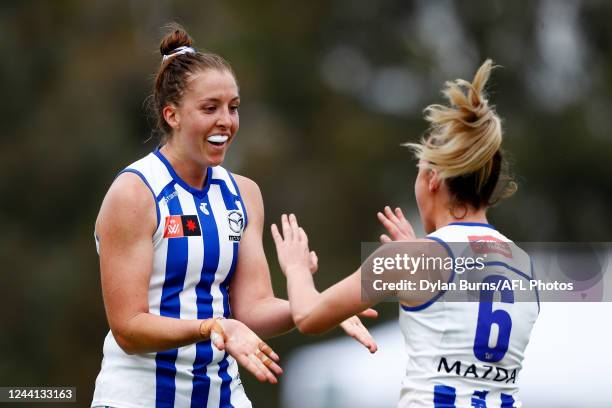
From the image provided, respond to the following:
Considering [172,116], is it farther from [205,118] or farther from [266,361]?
[266,361]

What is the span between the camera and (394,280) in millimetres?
5020

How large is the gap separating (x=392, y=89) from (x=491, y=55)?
72.1 inches

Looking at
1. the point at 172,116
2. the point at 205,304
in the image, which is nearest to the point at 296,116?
the point at 172,116

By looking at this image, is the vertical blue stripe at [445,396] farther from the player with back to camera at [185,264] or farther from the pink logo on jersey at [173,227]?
the pink logo on jersey at [173,227]

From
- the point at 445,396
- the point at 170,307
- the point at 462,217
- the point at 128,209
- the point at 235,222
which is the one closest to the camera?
the point at 445,396

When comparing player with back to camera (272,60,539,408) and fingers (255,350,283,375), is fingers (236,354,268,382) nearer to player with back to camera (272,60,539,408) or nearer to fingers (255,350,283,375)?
fingers (255,350,283,375)

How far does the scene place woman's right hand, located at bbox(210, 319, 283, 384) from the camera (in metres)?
5.00

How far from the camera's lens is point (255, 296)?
233 inches

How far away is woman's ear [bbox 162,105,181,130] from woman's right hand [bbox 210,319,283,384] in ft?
3.47

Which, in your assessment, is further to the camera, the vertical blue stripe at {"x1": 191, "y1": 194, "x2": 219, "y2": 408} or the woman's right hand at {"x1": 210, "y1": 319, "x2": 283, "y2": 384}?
the vertical blue stripe at {"x1": 191, "y1": 194, "x2": 219, "y2": 408}

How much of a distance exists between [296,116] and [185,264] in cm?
1635

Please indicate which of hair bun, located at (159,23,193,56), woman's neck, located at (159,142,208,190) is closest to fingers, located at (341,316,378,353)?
woman's neck, located at (159,142,208,190)

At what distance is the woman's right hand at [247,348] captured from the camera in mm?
5000

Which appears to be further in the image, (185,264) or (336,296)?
(185,264)
